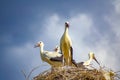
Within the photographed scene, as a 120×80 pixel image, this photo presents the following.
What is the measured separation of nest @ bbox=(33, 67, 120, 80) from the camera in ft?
33.5

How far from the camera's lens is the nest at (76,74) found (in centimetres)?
1020

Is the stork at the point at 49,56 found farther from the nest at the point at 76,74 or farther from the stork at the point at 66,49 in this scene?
the nest at the point at 76,74

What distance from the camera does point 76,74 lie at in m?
10.3

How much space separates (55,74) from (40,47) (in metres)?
6.68

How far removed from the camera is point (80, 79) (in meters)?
10.1

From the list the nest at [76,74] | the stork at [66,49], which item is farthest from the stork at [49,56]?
the nest at [76,74]

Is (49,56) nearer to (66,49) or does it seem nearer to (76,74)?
(66,49)

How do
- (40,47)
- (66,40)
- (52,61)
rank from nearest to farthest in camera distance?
(66,40)
(52,61)
(40,47)

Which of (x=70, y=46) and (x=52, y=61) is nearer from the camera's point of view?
(x=70, y=46)

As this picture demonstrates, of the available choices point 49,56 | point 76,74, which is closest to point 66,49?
point 49,56

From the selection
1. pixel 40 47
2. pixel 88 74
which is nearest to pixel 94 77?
pixel 88 74

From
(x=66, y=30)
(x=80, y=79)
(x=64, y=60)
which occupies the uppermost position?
(x=66, y=30)

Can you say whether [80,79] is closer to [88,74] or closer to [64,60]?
[88,74]

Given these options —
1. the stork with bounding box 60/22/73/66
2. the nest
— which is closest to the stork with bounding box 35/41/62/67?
the stork with bounding box 60/22/73/66
